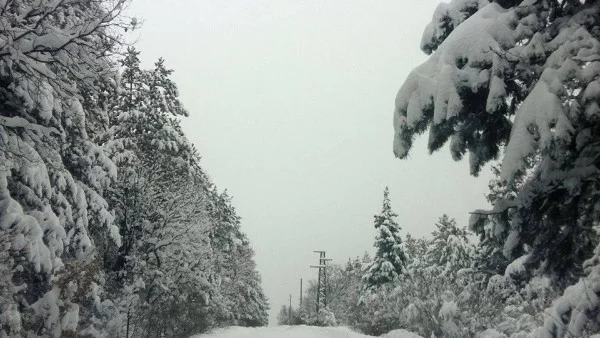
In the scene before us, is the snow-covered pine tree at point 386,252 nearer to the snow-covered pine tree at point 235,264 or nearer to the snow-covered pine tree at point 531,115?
the snow-covered pine tree at point 235,264

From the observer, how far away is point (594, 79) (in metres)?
3.21

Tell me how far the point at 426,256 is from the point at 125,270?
1033 inches

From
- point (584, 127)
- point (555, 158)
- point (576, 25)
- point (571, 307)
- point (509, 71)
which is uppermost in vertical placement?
point (576, 25)

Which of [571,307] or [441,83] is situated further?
[571,307]

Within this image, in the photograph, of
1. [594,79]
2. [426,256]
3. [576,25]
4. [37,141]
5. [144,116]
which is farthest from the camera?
[426,256]

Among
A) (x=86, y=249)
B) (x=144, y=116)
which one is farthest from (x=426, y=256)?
(x=86, y=249)

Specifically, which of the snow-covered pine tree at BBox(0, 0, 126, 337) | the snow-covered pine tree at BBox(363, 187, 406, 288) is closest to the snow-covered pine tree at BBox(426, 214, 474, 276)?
the snow-covered pine tree at BBox(363, 187, 406, 288)

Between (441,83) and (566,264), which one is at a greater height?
(441,83)

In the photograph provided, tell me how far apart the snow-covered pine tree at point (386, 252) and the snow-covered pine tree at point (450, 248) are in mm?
2489

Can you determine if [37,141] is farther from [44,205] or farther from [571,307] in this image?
[571,307]

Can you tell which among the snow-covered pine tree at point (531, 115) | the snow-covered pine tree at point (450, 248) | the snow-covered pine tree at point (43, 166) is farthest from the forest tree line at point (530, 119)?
the snow-covered pine tree at point (450, 248)

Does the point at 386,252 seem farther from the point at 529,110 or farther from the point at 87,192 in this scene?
the point at 529,110

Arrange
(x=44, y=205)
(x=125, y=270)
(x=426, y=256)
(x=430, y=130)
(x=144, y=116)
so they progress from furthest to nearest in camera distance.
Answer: (x=426, y=256) → (x=144, y=116) → (x=125, y=270) → (x=44, y=205) → (x=430, y=130)

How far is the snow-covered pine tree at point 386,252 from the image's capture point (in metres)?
32.9
